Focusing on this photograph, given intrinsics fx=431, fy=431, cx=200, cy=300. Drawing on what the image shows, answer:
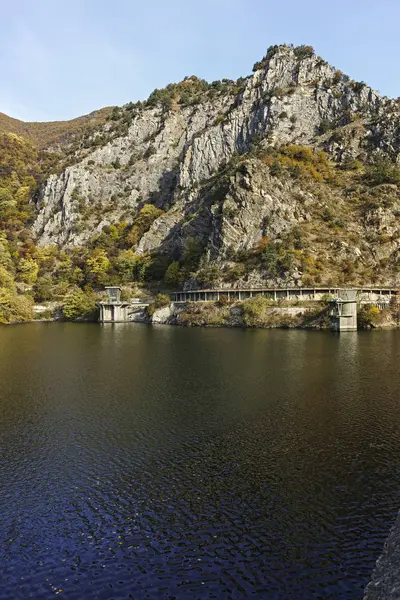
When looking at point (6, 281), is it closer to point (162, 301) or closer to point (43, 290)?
point (43, 290)

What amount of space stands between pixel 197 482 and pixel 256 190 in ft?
385

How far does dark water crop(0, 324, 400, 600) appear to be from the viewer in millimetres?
16172

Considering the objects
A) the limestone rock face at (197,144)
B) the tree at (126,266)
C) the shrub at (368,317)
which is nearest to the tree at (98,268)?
the tree at (126,266)

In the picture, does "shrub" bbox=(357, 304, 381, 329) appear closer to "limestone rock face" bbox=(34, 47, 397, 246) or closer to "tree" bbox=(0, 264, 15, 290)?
"limestone rock face" bbox=(34, 47, 397, 246)

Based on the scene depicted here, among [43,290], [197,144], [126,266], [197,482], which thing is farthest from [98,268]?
[197,482]

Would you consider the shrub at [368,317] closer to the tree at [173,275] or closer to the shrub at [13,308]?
the tree at [173,275]

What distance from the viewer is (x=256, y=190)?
131 m

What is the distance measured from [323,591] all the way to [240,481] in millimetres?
8618

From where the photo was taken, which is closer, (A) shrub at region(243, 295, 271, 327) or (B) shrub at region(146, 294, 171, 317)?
(A) shrub at region(243, 295, 271, 327)

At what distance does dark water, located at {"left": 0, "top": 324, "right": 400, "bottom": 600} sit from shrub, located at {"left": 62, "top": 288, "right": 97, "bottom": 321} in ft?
267

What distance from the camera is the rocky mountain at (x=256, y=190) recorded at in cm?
11881

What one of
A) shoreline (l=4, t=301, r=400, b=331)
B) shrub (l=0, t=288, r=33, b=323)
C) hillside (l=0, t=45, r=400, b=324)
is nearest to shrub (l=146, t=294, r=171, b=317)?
shoreline (l=4, t=301, r=400, b=331)

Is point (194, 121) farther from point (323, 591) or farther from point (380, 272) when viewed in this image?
point (323, 591)

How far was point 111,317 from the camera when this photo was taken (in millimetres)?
126562
